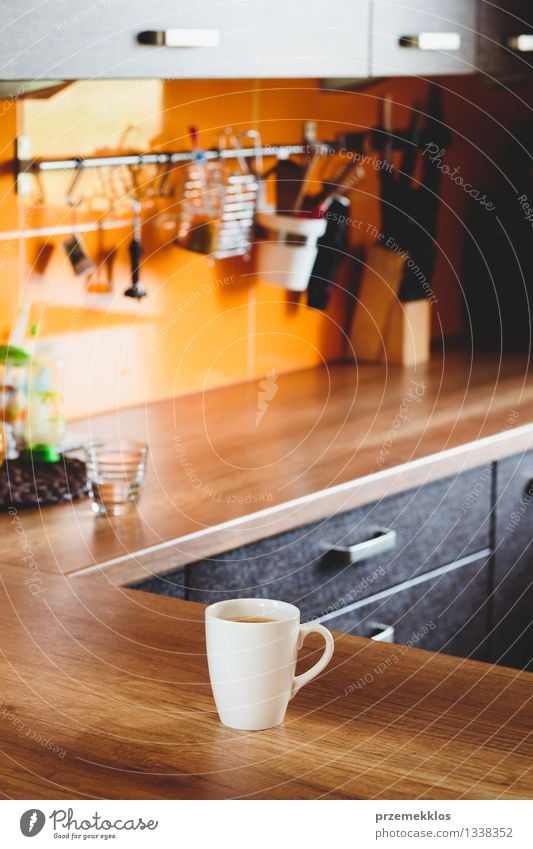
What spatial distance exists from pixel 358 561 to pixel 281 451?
0.74 ft

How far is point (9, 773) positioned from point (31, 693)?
14 centimetres

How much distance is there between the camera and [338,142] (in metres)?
2.65

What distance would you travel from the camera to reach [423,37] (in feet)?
6.97

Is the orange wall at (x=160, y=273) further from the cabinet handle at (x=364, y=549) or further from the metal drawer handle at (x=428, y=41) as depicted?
the cabinet handle at (x=364, y=549)

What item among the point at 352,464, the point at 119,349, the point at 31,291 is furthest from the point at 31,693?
the point at 119,349

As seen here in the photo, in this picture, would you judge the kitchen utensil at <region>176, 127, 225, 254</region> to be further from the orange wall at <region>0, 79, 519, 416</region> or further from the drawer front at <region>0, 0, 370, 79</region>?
the drawer front at <region>0, 0, 370, 79</region>

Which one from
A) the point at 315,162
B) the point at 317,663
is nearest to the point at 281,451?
the point at 315,162

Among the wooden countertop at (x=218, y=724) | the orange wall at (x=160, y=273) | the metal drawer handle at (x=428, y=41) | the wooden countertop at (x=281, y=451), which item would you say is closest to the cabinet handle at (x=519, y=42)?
the metal drawer handle at (x=428, y=41)

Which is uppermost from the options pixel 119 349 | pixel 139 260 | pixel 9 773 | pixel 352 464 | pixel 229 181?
pixel 229 181

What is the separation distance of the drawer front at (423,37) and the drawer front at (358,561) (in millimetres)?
664

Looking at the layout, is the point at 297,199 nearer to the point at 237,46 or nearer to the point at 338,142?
the point at 338,142

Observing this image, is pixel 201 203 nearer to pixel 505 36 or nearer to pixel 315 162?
pixel 315 162

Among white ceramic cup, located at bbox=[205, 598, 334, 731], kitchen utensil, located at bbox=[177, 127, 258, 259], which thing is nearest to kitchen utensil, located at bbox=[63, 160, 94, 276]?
kitchen utensil, located at bbox=[177, 127, 258, 259]

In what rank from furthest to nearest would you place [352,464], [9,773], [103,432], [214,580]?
[103,432] → [352,464] → [214,580] → [9,773]
